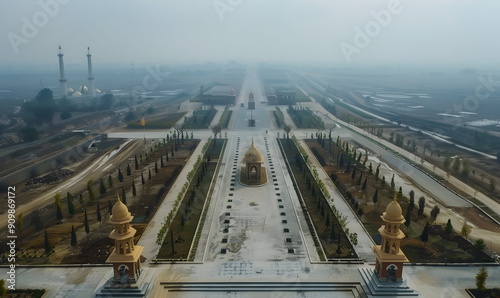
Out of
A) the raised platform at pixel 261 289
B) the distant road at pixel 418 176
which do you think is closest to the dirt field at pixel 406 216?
the distant road at pixel 418 176

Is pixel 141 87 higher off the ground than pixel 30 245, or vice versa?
pixel 141 87

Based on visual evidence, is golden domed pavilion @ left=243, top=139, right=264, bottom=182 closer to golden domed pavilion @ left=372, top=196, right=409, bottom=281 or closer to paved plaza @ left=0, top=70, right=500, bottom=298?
paved plaza @ left=0, top=70, right=500, bottom=298

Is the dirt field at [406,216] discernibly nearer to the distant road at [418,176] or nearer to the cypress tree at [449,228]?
the cypress tree at [449,228]

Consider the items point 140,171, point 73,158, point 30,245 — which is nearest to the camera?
point 30,245

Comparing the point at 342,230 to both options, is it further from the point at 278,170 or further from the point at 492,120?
the point at 492,120

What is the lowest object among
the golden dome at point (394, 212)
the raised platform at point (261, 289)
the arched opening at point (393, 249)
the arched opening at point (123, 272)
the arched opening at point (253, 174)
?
the raised platform at point (261, 289)

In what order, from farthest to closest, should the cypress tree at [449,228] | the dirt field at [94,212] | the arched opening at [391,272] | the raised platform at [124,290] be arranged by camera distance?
the cypress tree at [449,228]
the dirt field at [94,212]
the arched opening at [391,272]
the raised platform at [124,290]

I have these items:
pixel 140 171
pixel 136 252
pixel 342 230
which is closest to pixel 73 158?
pixel 140 171
